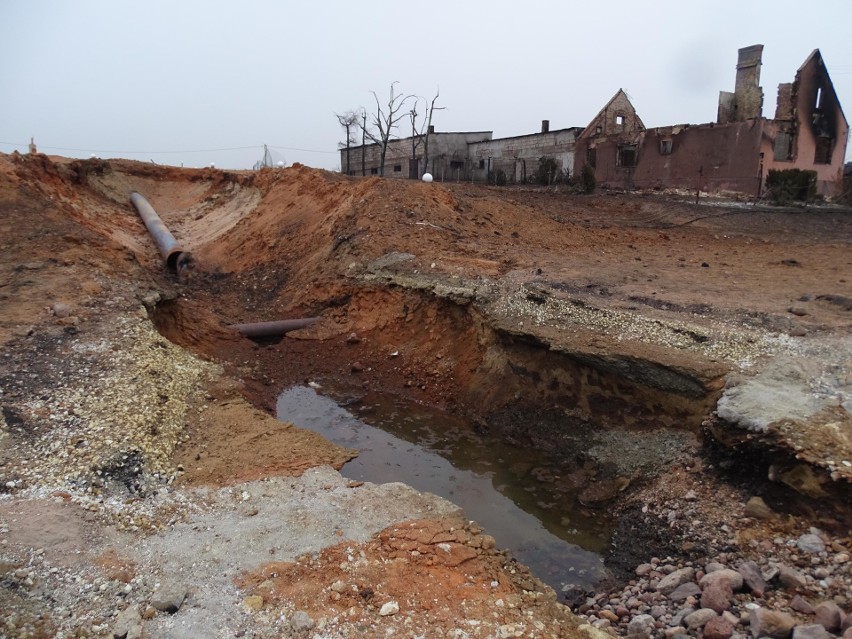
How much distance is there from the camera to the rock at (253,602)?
3.80m

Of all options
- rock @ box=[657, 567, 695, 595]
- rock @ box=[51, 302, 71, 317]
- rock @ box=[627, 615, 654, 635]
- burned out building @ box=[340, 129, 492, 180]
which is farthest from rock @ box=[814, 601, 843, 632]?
burned out building @ box=[340, 129, 492, 180]

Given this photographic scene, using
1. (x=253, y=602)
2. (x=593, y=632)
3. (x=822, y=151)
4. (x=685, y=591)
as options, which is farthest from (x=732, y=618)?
(x=822, y=151)

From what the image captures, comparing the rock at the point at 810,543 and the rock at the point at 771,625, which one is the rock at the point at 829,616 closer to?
the rock at the point at 771,625

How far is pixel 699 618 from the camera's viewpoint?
156 inches

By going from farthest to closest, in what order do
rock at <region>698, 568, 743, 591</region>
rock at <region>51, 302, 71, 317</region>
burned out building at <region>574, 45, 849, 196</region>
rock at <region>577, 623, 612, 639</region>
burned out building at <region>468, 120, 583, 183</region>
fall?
burned out building at <region>468, 120, 583, 183</region>
burned out building at <region>574, 45, 849, 196</region>
rock at <region>51, 302, 71, 317</region>
rock at <region>698, 568, 743, 591</region>
rock at <region>577, 623, 612, 639</region>

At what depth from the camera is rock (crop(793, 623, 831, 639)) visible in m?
3.47

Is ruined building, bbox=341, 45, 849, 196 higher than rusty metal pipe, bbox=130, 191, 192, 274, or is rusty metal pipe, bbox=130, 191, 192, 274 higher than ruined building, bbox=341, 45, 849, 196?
ruined building, bbox=341, 45, 849, 196

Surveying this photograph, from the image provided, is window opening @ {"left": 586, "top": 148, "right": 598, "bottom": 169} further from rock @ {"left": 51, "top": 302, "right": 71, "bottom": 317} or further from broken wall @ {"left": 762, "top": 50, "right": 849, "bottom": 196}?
rock @ {"left": 51, "top": 302, "right": 71, "bottom": 317}

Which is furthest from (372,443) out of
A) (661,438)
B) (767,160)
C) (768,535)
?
(767,160)

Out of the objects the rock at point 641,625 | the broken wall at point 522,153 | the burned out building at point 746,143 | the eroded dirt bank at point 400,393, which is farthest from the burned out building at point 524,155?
the rock at point 641,625

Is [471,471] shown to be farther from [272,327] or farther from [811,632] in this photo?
[272,327]

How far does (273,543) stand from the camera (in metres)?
4.56

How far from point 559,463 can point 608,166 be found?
20615 millimetres

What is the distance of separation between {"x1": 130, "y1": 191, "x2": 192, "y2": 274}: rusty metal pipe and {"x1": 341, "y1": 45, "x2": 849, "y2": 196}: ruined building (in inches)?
678
